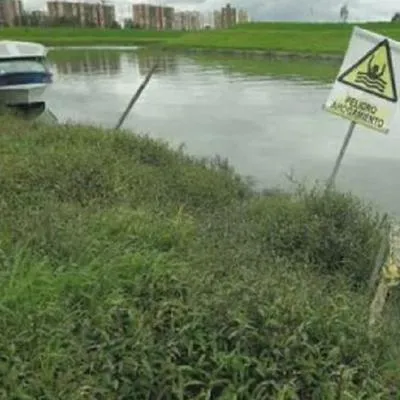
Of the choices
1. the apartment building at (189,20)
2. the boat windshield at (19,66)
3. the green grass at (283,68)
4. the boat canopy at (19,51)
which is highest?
the boat canopy at (19,51)

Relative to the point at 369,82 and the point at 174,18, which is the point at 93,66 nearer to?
the point at 369,82

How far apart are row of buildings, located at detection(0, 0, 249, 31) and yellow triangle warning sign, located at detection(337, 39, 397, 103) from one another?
288 ft

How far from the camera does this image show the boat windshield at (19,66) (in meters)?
14.4

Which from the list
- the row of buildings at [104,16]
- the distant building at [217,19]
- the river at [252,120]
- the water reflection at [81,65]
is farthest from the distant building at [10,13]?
the river at [252,120]

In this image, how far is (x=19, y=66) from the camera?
14781 mm

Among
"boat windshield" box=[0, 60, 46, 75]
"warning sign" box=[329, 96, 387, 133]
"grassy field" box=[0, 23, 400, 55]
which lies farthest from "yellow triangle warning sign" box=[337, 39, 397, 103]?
"grassy field" box=[0, 23, 400, 55]

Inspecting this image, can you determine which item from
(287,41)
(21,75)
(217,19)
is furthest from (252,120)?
(217,19)

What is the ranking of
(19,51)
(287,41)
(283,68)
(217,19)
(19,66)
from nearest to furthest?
(19,66)
(19,51)
(283,68)
(287,41)
(217,19)

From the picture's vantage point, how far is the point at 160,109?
17.5 meters

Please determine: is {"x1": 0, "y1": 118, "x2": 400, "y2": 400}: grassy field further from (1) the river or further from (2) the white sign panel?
(1) the river

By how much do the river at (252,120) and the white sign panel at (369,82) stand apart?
2.25m

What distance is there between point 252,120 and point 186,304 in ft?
41.8

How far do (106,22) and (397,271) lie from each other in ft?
352

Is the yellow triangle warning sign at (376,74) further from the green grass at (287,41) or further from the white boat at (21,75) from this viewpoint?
the green grass at (287,41)
